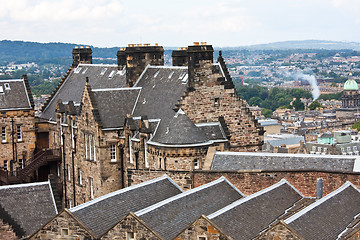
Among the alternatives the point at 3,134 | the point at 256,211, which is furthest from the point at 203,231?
the point at 3,134

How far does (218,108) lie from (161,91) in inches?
224

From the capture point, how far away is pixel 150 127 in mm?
56531

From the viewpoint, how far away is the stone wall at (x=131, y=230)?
111 feet

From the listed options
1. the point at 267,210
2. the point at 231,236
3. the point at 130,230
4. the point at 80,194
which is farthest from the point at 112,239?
the point at 80,194

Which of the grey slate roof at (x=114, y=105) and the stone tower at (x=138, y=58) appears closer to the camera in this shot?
the grey slate roof at (x=114, y=105)

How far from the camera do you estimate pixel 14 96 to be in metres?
77.5

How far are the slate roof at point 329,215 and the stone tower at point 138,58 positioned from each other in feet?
100

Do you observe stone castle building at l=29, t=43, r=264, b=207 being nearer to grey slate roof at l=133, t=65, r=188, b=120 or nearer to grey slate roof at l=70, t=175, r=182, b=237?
grey slate roof at l=133, t=65, r=188, b=120

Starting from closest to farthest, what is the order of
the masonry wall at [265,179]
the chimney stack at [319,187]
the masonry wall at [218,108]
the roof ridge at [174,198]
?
the roof ridge at [174,198] → the chimney stack at [319,187] → the masonry wall at [265,179] → the masonry wall at [218,108]

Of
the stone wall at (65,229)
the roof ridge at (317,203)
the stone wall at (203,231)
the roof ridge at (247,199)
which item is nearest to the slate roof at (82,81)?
the roof ridge at (247,199)

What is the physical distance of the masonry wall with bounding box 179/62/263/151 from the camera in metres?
57.0

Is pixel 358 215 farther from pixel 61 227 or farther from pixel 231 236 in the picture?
pixel 61 227

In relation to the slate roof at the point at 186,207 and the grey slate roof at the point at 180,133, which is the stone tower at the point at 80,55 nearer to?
the grey slate roof at the point at 180,133

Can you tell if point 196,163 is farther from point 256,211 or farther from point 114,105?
point 256,211
